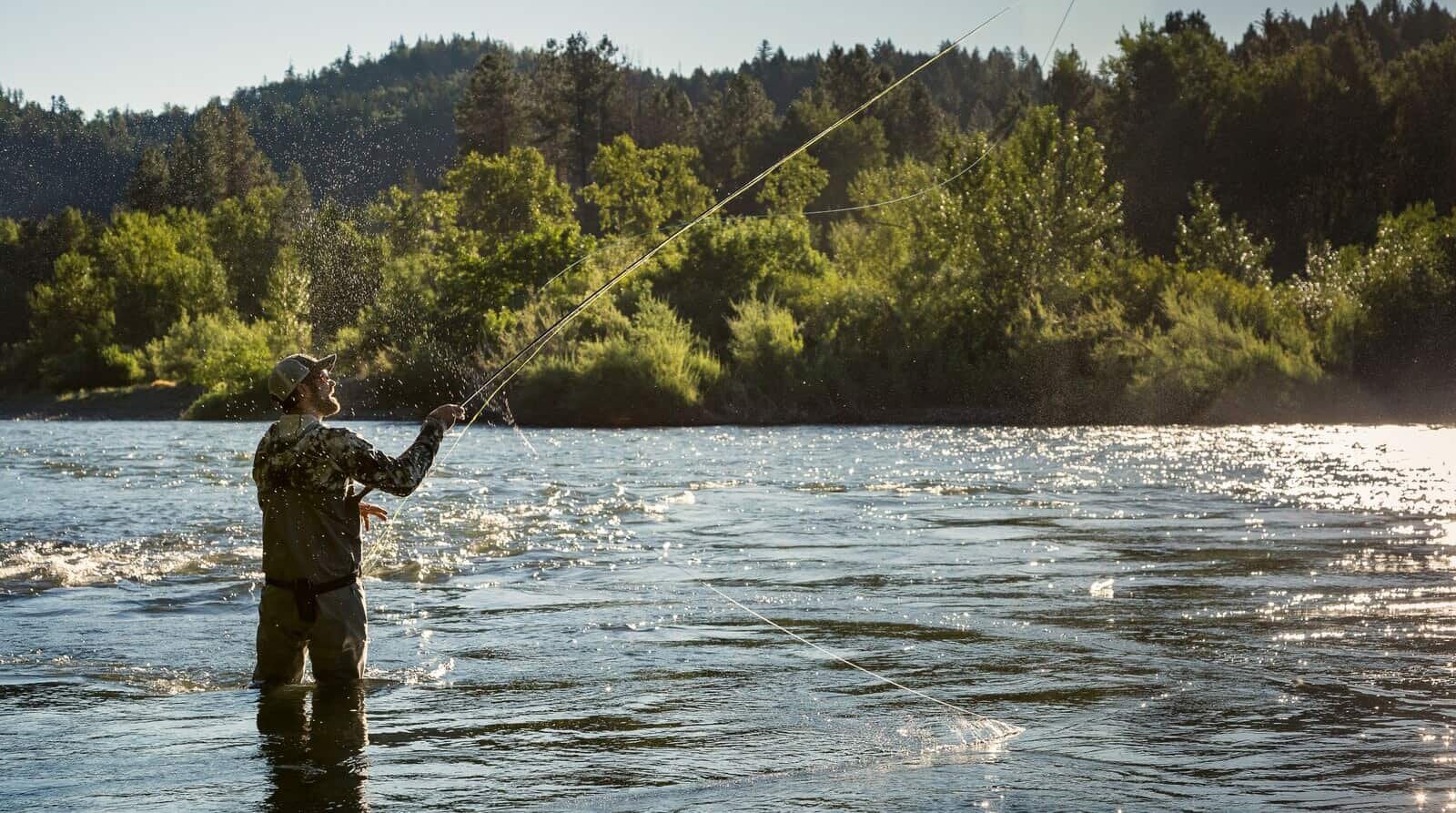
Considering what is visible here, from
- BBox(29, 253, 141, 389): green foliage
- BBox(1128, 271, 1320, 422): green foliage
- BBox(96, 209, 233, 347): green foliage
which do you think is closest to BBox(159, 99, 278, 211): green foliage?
BBox(96, 209, 233, 347): green foliage

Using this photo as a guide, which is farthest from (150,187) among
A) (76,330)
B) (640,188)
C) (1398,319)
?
(1398,319)

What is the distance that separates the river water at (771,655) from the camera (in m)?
6.03

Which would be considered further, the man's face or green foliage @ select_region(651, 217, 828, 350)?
green foliage @ select_region(651, 217, 828, 350)

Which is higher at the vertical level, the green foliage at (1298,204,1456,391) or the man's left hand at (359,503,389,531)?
the green foliage at (1298,204,1456,391)

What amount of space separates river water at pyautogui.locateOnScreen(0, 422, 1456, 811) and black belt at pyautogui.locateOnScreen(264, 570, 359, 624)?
42 cm

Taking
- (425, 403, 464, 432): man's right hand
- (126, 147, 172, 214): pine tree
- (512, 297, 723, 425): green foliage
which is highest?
(126, 147, 172, 214): pine tree

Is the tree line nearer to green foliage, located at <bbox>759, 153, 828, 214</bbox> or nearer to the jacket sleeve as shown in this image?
green foliage, located at <bbox>759, 153, 828, 214</bbox>

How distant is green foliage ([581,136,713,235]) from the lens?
81438 millimetres

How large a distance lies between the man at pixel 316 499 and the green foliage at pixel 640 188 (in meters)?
72.3

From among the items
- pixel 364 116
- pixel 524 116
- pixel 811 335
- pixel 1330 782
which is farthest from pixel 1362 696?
pixel 364 116

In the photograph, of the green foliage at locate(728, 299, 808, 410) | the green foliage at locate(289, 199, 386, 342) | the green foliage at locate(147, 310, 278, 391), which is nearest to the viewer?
the green foliage at locate(728, 299, 808, 410)

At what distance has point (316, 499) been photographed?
24.0 feet

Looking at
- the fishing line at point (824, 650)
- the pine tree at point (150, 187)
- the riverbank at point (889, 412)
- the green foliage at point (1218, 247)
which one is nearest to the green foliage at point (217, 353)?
the riverbank at point (889, 412)

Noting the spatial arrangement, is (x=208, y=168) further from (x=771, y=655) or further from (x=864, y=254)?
(x=771, y=655)
